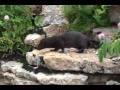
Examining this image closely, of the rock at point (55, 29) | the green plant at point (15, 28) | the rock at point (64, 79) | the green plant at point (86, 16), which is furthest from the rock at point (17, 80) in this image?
the green plant at point (86, 16)

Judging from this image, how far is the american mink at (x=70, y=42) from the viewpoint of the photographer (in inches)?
261

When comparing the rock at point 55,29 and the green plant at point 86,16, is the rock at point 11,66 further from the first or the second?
the green plant at point 86,16

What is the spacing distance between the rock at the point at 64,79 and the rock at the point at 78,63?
4.9 inches

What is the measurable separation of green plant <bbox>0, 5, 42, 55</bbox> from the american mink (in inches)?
14.9

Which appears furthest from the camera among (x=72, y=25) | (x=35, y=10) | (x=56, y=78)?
(x=35, y=10)

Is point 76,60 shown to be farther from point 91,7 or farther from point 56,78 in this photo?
point 91,7

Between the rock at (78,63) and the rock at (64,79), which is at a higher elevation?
the rock at (78,63)

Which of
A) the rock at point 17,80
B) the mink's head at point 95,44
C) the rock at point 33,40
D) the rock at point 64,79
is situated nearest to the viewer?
the rock at point 64,79

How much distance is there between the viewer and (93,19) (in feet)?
23.6

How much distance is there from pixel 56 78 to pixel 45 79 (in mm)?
146

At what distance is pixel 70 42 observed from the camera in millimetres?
6730

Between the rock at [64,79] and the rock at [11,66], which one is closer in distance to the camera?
the rock at [64,79]

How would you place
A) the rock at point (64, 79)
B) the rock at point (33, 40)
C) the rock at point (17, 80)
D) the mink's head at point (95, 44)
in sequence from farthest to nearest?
the rock at point (33, 40)
the mink's head at point (95, 44)
the rock at point (17, 80)
the rock at point (64, 79)
